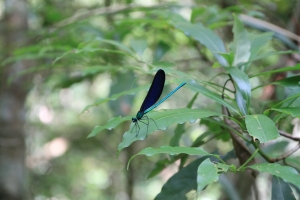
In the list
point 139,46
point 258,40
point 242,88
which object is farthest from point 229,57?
point 139,46

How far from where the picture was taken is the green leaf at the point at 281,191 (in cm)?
98

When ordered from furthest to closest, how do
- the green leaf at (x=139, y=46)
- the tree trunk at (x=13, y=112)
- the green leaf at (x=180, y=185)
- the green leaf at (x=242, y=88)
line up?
the tree trunk at (x=13, y=112)
the green leaf at (x=139, y=46)
the green leaf at (x=180, y=185)
the green leaf at (x=242, y=88)

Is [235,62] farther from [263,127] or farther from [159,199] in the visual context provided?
[159,199]

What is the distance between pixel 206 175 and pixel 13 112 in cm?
222

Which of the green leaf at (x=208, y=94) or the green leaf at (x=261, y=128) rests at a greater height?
the green leaf at (x=261, y=128)

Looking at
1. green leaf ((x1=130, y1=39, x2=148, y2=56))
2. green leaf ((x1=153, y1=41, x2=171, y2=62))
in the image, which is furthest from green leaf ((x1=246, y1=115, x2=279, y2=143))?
green leaf ((x1=153, y1=41, x2=171, y2=62))

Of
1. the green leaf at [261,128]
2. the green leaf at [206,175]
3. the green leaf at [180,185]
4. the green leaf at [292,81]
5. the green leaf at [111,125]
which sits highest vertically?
the green leaf at [261,128]

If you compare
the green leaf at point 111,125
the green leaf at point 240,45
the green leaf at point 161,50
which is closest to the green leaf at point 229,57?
the green leaf at point 240,45

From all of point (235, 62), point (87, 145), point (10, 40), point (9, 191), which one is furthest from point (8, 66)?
point (235, 62)

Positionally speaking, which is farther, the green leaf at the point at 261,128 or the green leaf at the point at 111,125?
the green leaf at the point at 111,125

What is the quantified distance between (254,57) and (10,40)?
2.16 meters

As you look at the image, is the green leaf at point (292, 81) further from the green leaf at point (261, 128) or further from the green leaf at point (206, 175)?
the green leaf at point (206, 175)

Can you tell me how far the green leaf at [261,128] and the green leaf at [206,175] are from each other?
0.12m

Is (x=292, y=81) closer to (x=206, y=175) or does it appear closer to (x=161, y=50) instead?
(x=206, y=175)
